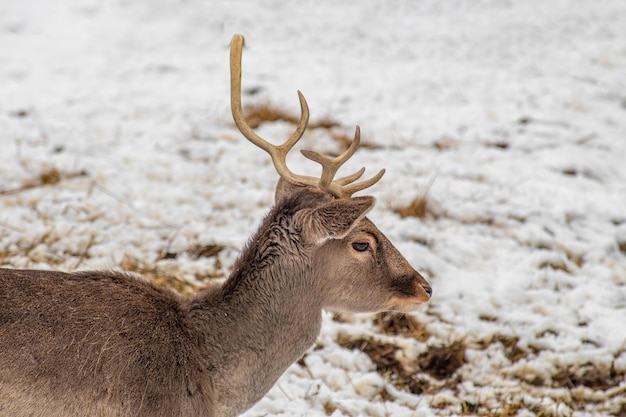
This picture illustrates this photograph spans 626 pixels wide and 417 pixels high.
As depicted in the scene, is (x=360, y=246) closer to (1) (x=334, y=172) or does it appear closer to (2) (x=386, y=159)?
(1) (x=334, y=172)

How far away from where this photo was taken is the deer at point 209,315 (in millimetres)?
3428

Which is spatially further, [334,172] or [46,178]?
[46,178]

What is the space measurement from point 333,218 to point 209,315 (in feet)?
2.78

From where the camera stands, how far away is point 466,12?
14055 millimetres

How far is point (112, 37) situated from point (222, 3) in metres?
2.43

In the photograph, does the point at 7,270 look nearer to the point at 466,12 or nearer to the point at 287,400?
the point at 287,400

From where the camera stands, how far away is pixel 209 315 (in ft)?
13.5

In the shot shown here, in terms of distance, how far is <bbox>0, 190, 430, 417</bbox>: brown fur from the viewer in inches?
134

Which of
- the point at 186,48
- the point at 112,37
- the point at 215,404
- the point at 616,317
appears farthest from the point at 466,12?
the point at 215,404

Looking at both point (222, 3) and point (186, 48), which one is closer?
point (186, 48)

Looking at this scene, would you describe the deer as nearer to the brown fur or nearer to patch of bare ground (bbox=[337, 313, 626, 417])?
the brown fur

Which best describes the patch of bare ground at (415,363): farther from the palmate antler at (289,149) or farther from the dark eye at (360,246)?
the palmate antler at (289,149)

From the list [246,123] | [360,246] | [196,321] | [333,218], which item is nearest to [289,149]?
[246,123]

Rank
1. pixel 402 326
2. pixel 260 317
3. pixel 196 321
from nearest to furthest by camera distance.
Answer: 1. pixel 196 321
2. pixel 260 317
3. pixel 402 326
